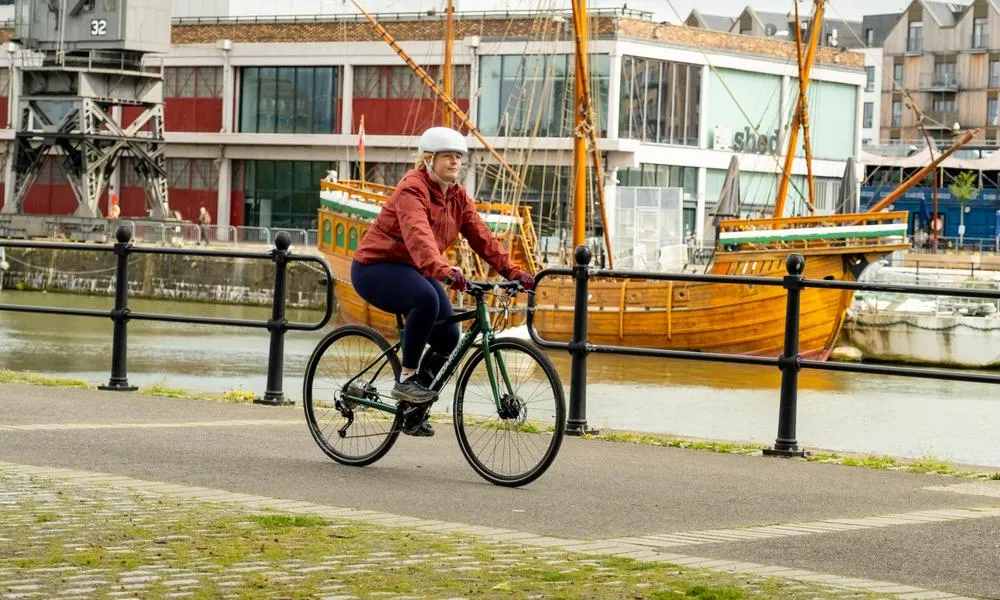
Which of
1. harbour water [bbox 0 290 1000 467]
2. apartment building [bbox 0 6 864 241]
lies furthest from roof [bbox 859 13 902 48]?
harbour water [bbox 0 290 1000 467]

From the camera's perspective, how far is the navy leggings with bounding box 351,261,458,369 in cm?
912

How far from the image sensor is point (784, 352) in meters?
11.1

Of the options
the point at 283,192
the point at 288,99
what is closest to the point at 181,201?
the point at 283,192

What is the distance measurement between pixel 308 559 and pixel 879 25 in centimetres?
13718

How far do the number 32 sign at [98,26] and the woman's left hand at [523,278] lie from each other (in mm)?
59495

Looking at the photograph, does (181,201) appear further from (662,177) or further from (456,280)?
(456,280)

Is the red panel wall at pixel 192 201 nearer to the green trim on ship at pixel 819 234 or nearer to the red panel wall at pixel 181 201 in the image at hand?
the red panel wall at pixel 181 201

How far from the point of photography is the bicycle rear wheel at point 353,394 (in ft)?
31.6

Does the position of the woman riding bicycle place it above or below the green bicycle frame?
above

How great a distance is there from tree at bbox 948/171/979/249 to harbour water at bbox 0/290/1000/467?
6795 cm

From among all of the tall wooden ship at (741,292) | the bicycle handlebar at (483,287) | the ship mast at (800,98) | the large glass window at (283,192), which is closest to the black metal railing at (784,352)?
the bicycle handlebar at (483,287)

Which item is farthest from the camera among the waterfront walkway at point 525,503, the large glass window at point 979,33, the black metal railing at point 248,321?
the large glass window at point 979,33

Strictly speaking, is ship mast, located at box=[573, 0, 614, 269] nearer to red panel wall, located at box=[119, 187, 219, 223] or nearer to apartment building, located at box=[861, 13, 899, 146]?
red panel wall, located at box=[119, 187, 219, 223]

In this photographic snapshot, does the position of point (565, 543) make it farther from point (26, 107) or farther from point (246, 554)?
point (26, 107)
